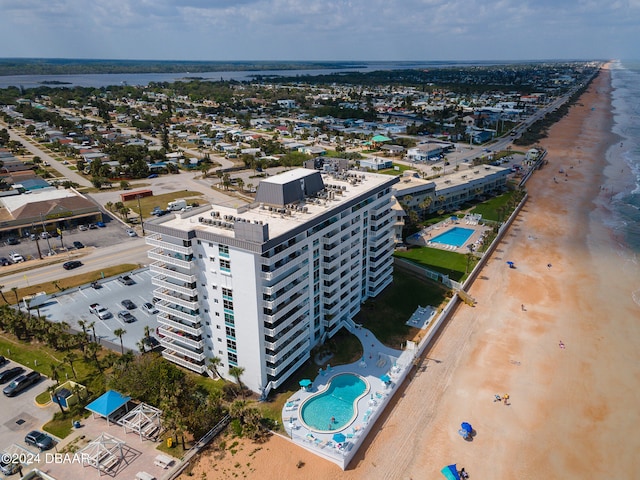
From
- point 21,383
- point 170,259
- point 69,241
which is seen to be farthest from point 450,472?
point 69,241

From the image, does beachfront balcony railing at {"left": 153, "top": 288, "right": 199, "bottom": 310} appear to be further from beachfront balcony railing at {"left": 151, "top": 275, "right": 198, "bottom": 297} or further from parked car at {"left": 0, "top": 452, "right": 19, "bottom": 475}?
parked car at {"left": 0, "top": 452, "right": 19, "bottom": 475}

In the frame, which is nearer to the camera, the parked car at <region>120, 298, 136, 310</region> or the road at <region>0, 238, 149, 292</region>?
the parked car at <region>120, 298, 136, 310</region>

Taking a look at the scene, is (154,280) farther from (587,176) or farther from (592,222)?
(587,176)

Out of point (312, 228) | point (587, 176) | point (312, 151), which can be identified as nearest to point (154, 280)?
point (312, 228)

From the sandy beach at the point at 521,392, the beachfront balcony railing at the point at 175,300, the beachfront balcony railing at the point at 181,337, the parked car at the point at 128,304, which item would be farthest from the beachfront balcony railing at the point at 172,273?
the parked car at the point at 128,304

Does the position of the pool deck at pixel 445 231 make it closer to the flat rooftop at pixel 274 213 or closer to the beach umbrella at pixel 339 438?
the flat rooftop at pixel 274 213

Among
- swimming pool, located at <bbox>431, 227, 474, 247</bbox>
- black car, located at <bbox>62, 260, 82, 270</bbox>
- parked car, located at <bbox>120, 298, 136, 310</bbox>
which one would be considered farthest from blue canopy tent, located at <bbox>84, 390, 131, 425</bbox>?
swimming pool, located at <bbox>431, 227, 474, 247</bbox>
